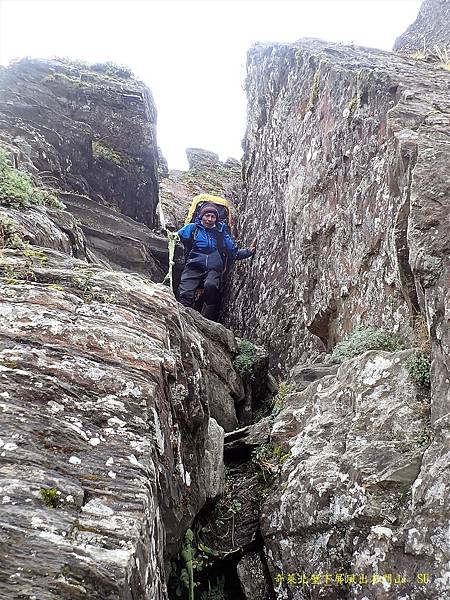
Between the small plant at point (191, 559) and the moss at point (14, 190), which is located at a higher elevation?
the moss at point (14, 190)

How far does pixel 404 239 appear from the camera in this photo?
7.94 metres

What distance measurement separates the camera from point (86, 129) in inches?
638

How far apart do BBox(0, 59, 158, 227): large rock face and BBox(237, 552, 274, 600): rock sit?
428 inches

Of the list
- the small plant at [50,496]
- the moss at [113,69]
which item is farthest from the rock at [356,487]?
the moss at [113,69]

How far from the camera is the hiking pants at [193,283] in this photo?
15.9m

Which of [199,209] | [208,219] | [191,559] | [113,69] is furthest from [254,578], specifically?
[113,69]

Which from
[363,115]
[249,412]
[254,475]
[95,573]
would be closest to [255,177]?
[363,115]

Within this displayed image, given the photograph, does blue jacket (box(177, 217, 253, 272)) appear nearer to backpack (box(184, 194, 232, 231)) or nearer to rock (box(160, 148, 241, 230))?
backpack (box(184, 194, 232, 231))

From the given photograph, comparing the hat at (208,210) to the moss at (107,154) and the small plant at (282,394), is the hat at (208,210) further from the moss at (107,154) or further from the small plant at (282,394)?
the small plant at (282,394)

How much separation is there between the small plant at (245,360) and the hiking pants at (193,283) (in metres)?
2.71

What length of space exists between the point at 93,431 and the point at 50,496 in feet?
2.89

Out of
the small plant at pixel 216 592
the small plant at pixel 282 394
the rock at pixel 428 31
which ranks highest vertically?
the rock at pixel 428 31


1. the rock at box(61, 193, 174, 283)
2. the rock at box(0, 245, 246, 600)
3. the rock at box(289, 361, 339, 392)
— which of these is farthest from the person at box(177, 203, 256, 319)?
the rock at box(0, 245, 246, 600)

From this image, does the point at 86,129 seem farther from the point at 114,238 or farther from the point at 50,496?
the point at 50,496
